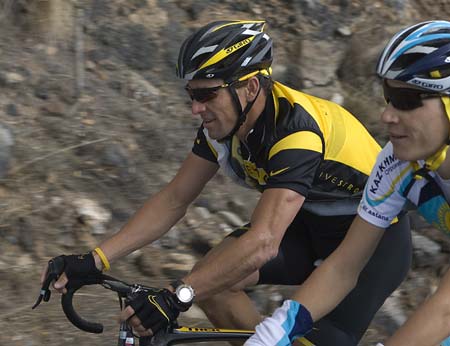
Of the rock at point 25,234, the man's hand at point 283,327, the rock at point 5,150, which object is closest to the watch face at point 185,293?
the man's hand at point 283,327

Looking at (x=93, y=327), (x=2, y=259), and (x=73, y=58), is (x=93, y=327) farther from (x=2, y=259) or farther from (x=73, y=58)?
(x=73, y=58)

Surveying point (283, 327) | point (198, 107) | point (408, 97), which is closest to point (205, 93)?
point (198, 107)

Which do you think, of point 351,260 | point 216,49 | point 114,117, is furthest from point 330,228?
point 114,117

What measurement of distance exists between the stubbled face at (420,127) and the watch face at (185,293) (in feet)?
3.00

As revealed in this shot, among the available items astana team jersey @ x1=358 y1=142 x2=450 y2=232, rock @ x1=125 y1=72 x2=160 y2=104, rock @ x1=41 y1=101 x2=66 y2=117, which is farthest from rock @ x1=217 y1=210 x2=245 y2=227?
astana team jersey @ x1=358 y1=142 x2=450 y2=232

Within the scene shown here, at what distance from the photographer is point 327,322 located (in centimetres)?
341

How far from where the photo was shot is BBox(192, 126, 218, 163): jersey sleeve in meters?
3.63

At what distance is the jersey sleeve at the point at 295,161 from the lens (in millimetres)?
3176

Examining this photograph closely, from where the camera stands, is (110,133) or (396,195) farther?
(110,133)

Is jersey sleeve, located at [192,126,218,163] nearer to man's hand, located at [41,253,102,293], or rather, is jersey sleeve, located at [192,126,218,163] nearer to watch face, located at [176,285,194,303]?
man's hand, located at [41,253,102,293]

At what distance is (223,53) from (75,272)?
108 centimetres

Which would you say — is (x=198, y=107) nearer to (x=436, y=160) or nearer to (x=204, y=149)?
(x=204, y=149)

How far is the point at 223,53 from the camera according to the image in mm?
3287

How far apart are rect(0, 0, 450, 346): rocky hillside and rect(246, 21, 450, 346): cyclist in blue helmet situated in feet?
6.70
